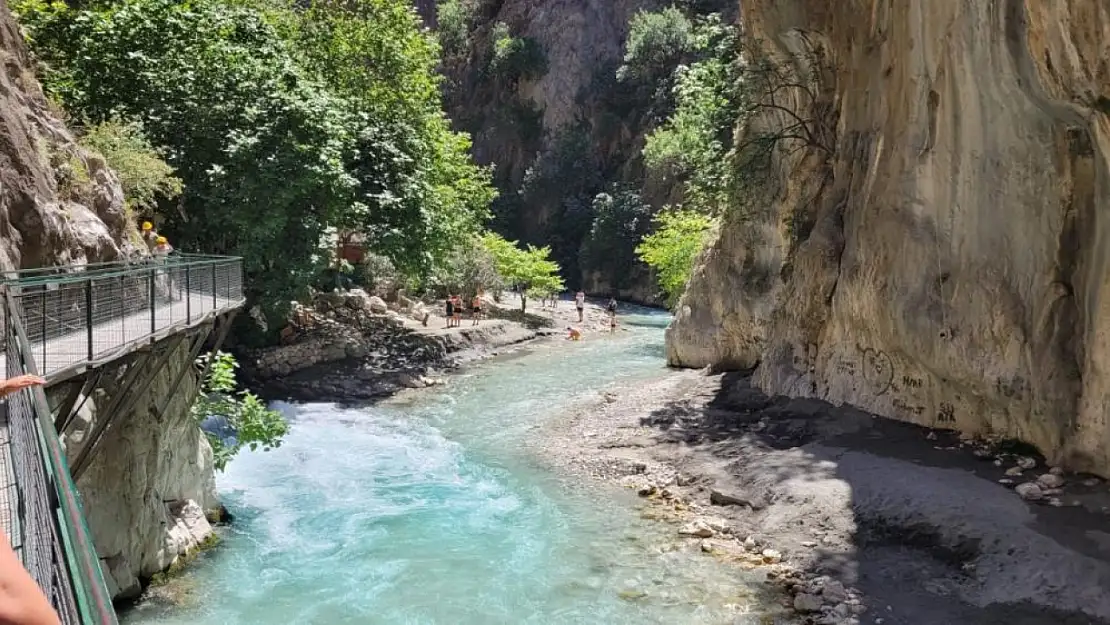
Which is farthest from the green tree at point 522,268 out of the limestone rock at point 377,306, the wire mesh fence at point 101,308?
the wire mesh fence at point 101,308

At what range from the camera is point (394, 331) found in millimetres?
30234

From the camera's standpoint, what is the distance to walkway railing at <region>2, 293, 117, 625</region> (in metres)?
2.57

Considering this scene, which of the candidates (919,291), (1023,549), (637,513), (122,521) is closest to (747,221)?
(919,291)

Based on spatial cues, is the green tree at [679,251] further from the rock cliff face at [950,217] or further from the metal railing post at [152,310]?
the metal railing post at [152,310]

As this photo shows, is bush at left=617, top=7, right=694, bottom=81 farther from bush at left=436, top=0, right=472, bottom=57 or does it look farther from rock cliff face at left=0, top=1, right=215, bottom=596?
rock cliff face at left=0, top=1, right=215, bottom=596

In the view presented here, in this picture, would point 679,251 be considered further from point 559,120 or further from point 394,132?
point 559,120

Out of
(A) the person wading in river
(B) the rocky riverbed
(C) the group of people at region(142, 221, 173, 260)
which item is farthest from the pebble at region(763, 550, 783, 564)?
(B) the rocky riverbed

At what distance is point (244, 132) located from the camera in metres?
21.9

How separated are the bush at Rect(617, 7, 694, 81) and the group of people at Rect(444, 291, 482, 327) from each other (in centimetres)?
2607

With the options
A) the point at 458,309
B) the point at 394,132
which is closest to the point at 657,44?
the point at 458,309

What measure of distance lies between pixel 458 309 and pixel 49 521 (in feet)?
106

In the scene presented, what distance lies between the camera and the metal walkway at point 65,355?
118 inches

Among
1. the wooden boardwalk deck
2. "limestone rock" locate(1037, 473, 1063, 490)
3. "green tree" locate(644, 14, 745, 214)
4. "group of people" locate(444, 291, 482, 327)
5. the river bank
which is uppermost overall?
"green tree" locate(644, 14, 745, 214)

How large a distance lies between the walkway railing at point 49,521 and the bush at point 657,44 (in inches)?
2116
